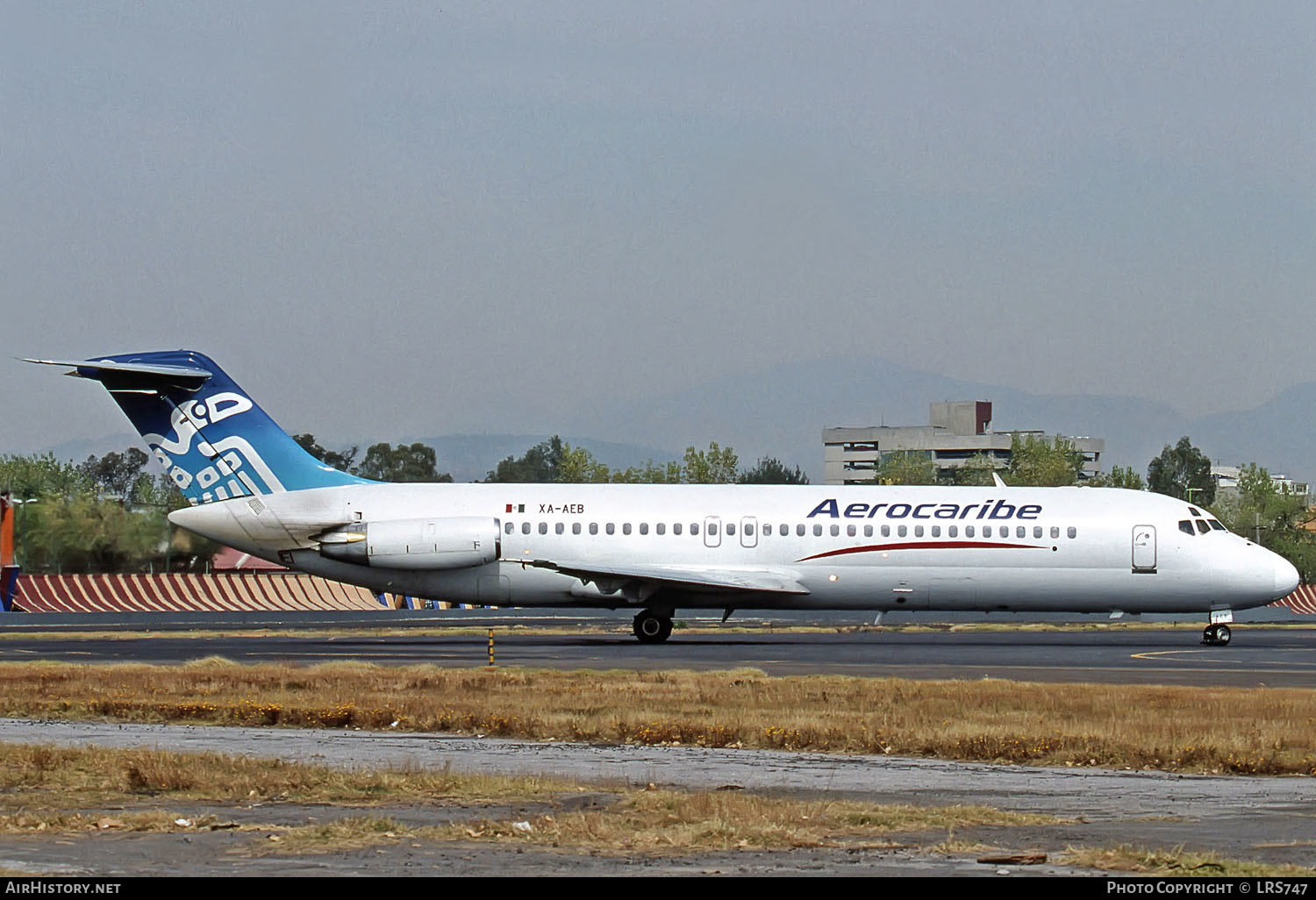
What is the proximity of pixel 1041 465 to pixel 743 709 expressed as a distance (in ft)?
359

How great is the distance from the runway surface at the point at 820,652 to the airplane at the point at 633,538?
50.2 inches

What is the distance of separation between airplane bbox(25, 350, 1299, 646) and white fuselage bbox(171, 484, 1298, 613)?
0.14 ft

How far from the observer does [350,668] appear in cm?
2955

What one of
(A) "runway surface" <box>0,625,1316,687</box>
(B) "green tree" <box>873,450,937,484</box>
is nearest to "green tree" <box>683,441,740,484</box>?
(B) "green tree" <box>873,450,937,484</box>

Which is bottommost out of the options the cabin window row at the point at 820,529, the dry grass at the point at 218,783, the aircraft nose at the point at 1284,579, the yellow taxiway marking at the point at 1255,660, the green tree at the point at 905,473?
the dry grass at the point at 218,783

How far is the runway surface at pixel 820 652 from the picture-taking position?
30922mm

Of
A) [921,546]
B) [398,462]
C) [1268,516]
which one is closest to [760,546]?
[921,546]

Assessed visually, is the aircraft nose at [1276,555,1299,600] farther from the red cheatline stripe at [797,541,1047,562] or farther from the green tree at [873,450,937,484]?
the green tree at [873,450,937,484]

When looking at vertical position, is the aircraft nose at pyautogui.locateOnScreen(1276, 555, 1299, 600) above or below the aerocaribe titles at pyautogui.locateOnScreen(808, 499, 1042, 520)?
below

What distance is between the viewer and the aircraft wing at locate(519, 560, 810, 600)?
42062 millimetres

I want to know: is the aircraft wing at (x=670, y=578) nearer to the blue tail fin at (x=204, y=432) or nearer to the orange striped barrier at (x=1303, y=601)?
the blue tail fin at (x=204, y=432)

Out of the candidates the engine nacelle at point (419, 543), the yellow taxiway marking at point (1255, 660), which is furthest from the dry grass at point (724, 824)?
the engine nacelle at point (419, 543)
